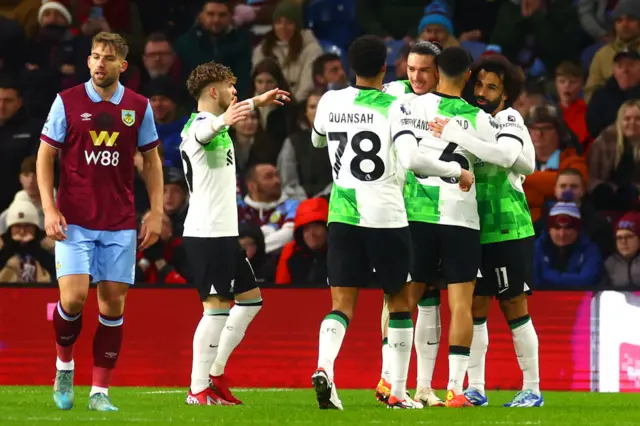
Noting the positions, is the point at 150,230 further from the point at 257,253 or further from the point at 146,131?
the point at 257,253

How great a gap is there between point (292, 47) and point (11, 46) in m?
3.20

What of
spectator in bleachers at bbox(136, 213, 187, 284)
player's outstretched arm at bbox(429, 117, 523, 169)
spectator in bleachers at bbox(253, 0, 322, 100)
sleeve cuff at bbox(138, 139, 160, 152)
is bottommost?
spectator in bleachers at bbox(136, 213, 187, 284)

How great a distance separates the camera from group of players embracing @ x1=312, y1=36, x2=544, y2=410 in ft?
30.3

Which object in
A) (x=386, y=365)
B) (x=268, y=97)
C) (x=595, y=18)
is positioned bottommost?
(x=386, y=365)

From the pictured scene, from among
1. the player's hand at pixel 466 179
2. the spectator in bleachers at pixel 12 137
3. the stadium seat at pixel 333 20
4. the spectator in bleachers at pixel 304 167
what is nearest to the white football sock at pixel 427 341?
the player's hand at pixel 466 179

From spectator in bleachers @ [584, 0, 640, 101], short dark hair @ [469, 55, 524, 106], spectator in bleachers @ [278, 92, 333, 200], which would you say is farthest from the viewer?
spectator in bleachers @ [584, 0, 640, 101]

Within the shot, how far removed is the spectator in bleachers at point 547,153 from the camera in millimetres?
14109

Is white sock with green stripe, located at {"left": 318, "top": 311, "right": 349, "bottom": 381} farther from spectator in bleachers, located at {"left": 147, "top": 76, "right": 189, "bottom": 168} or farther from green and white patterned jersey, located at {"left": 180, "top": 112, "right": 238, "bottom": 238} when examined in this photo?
spectator in bleachers, located at {"left": 147, "top": 76, "right": 189, "bottom": 168}

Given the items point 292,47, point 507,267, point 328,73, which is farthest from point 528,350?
point 292,47

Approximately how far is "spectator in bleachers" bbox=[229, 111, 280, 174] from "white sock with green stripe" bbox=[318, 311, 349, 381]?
590 cm

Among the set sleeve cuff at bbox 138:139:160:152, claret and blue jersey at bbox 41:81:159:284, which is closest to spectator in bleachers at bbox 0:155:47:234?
sleeve cuff at bbox 138:139:160:152

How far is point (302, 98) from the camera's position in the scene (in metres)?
15.5

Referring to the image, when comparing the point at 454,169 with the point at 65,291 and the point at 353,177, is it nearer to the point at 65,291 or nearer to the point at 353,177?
the point at 353,177

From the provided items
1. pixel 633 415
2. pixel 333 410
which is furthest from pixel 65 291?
pixel 633 415
